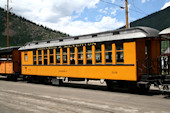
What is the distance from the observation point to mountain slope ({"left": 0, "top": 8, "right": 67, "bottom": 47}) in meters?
89.2

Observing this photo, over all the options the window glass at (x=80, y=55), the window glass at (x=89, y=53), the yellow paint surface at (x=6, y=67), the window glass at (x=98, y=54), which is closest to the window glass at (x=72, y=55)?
the window glass at (x=80, y=55)

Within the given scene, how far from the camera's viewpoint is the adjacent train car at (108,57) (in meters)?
11.1

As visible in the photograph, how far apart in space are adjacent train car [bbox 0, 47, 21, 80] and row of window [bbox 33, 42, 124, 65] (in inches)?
156

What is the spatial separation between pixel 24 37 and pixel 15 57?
75101 millimetres

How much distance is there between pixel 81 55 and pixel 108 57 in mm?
2165

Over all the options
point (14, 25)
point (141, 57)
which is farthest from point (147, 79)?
point (14, 25)

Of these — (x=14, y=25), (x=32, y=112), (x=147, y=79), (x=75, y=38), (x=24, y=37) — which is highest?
(x=14, y=25)

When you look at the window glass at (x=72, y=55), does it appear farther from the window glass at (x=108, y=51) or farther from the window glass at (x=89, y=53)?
the window glass at (x=108, y=51)

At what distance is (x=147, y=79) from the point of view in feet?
35.6

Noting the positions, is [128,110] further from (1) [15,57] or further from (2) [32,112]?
(1) [15,57]

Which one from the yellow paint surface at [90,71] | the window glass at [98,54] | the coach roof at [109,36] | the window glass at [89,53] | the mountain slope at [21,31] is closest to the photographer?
the coach roof at [109,36]

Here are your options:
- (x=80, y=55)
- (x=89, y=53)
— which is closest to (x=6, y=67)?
(x=80, y=55)

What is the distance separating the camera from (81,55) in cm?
1366

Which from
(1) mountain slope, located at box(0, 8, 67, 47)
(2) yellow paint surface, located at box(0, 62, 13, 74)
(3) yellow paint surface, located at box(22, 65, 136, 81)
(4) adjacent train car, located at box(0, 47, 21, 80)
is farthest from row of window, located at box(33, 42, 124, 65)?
(1) mountain slope, located at box(0, 8, 67, 47)
